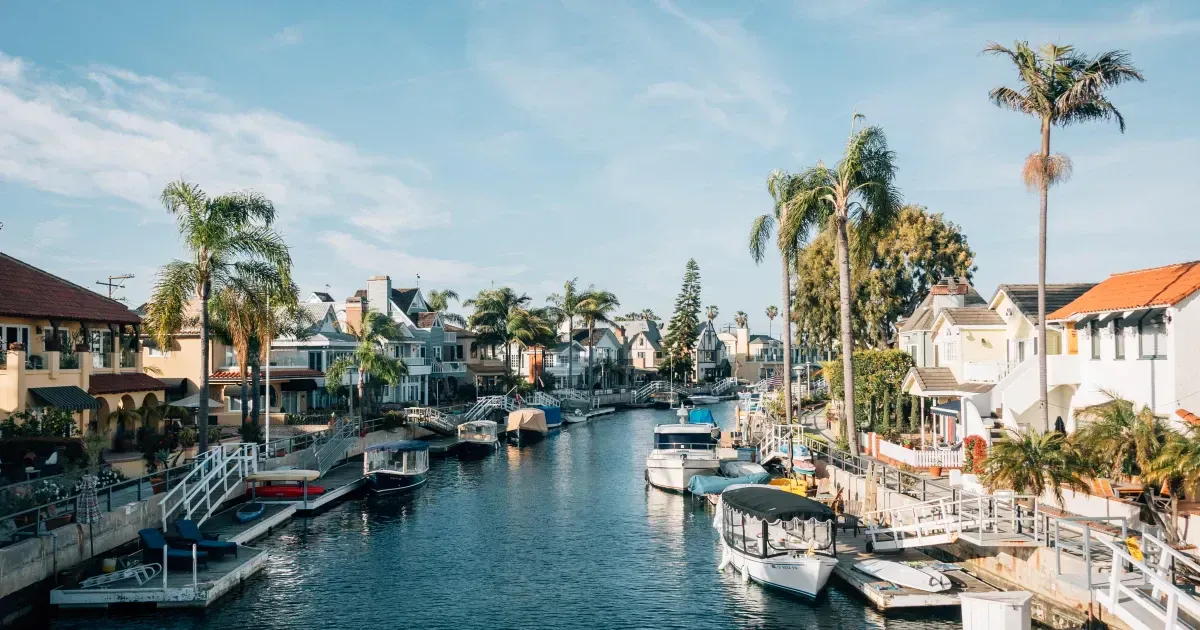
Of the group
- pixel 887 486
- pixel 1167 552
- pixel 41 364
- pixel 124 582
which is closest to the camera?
pixel 1167 552

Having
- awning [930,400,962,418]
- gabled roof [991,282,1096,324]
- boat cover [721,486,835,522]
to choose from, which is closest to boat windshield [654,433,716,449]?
awning [930,400,962,418]

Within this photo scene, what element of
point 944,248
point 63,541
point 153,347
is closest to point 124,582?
point 63,541

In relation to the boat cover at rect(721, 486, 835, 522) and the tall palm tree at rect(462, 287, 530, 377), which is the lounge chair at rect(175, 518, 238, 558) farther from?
the tall palm tree at rect(462, 287, 530, 377)

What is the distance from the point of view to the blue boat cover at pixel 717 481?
40.0 m

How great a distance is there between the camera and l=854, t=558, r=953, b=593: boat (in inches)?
942

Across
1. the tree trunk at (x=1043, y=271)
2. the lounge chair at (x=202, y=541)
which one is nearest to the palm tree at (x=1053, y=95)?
the tree trunk at (x=1043, y=271)

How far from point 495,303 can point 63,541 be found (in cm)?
7666

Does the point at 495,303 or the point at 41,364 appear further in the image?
the point at 495,303

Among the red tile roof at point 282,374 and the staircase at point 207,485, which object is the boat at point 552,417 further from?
the staircase at point 207,485

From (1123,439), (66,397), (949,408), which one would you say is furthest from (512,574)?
(949,408)

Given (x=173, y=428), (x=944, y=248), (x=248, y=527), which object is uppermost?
(x=944, y=248)

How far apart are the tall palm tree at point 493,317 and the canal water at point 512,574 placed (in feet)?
180

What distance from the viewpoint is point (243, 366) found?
157 feet

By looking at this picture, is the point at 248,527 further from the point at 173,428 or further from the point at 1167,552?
the point at 1167,552
